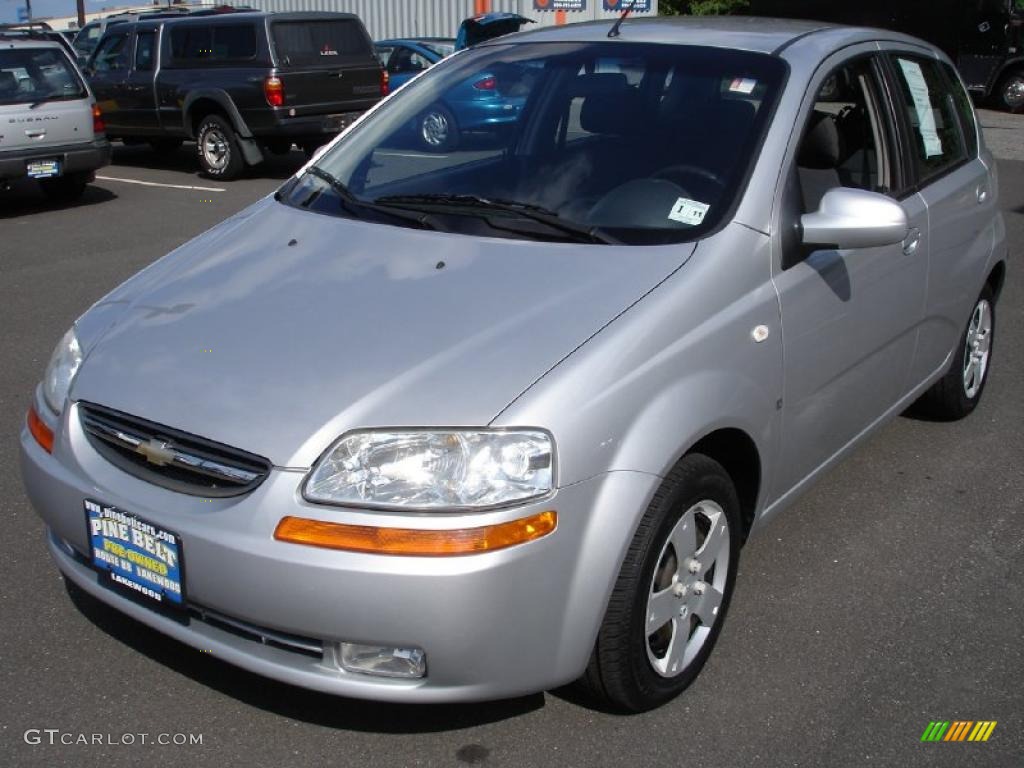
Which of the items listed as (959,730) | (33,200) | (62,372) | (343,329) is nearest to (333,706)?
(343,329)

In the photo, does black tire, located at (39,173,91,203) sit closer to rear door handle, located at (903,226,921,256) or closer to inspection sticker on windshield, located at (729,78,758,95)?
inspection sticker on windshield, located at (729,78,758,95)

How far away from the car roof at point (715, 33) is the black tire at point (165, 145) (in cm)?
1114

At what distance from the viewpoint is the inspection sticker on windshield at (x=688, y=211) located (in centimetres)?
334

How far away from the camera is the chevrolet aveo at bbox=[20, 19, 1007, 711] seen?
260 centimetres

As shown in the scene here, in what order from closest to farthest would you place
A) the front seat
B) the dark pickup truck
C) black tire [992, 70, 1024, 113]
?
the front seat
the dark pickup truck
black tire [992, 70, 1024, 113]

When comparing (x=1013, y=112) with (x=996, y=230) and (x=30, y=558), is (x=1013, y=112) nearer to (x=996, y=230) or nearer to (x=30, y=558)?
(x=996, y=230)

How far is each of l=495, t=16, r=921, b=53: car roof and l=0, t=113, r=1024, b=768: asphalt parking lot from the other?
5.57 feet

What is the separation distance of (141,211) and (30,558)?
8045 millimetres

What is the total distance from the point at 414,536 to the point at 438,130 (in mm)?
2086

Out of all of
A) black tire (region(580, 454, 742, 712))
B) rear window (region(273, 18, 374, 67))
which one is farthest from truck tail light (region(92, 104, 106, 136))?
black tire (region(580, 454, 742, 712))

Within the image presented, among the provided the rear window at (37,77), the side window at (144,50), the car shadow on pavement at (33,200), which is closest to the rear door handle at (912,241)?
the rear window at (37,77)

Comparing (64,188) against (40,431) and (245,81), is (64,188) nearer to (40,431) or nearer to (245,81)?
(245,81)

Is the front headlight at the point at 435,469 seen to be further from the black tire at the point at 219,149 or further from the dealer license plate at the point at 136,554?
the black tire at the point at 219,149

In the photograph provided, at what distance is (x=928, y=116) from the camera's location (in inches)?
178
